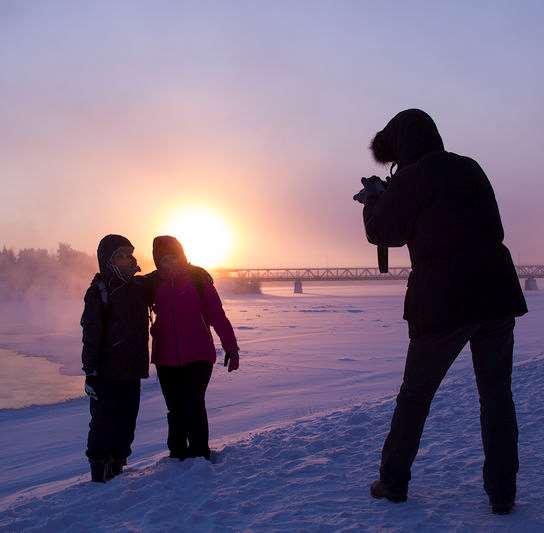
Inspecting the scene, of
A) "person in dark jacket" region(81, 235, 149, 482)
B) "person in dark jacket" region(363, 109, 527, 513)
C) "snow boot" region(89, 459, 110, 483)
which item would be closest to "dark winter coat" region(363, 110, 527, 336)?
"person in dark jacket" region(363, 109, 527, 513)

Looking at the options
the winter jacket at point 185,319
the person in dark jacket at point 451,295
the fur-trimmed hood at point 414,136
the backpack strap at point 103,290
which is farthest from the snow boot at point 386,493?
the backpack strap at point 103,290

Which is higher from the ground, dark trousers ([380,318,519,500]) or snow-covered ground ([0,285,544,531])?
dark trousers ([380,318,519,500])

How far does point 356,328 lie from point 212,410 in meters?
11.8

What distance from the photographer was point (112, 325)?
3525 mm

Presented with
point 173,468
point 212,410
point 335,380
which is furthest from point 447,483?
point 335,380

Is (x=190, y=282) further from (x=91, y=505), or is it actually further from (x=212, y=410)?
(x=212, y=410)

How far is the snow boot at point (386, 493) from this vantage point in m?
2.62

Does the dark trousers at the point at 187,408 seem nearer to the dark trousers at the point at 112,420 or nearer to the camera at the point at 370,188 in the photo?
the dark trousers at the point at 112,420

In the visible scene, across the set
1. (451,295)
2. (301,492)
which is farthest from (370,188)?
(301,492)

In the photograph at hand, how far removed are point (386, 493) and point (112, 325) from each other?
6.50 feet

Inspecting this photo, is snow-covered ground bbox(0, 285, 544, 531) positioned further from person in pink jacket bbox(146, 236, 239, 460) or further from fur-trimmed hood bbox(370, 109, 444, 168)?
fur-trimmed hood bbox(370, 109, 444, 168)

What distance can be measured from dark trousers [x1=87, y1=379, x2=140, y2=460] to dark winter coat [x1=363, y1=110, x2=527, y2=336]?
2036mm

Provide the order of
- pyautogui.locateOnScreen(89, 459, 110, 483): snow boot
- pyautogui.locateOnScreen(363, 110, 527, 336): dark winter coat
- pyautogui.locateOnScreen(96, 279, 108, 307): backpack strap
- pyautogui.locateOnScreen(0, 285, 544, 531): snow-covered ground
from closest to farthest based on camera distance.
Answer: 1. pyautogui.locateOnScreen(363, 110, 527, 336): dark winter coat
2. pyautogui.locateOnScreen(0, 285, 544, 531): snow-covered ground
3. pyautogui.locateOnScreen(89, 459, 110, 483): snow boot
4. pyautogui.locateOnScreen(96, 279, 108, 307): backpack strap

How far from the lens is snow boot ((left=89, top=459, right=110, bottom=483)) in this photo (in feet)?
11.0
